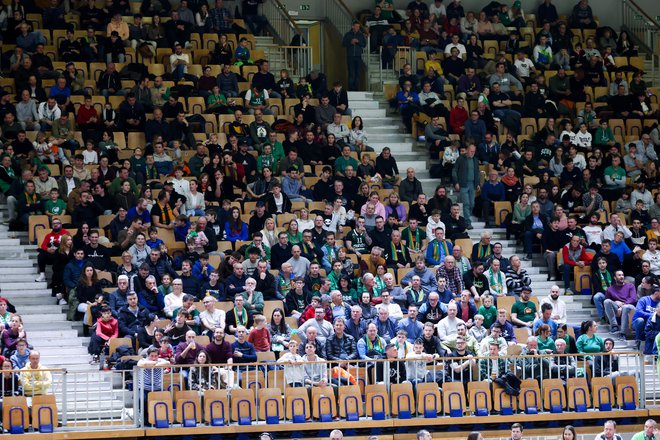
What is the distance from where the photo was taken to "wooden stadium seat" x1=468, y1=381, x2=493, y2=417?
1720 centimetres

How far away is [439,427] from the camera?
1711 centimetres

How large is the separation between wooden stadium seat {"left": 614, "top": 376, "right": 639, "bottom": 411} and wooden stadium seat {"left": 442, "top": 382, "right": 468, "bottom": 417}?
2.09 m

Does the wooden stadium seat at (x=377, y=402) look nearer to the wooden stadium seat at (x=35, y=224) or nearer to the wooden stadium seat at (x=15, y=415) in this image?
the wooden stadium seat at (x=15, y=415)

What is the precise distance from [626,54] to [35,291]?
1453 centimetres

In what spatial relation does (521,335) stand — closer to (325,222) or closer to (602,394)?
(602,394)

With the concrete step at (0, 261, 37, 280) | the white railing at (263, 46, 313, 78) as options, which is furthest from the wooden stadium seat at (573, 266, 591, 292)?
the concrete step at (0, 261, 37, 280)

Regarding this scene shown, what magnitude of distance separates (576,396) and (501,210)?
238 inches

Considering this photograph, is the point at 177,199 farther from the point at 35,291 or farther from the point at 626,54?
the point at 626,54

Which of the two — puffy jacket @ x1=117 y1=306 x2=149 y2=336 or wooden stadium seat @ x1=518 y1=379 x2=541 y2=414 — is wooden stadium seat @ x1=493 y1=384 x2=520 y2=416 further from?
puffy jacket @ x1=117 y1=306 x2=149 y2=336

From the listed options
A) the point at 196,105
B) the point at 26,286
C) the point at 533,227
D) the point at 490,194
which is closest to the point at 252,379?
the point at 26,286

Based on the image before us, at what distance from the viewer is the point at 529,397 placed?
57.2 ft

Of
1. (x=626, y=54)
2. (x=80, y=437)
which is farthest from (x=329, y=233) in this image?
(x=626, y=54)

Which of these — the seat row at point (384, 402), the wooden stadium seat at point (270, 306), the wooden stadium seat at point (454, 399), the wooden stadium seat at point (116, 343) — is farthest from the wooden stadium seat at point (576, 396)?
the wooden stadium seat at point (116, 343)

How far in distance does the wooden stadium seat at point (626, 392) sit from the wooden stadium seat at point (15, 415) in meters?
7.50
